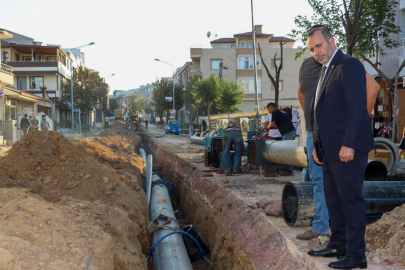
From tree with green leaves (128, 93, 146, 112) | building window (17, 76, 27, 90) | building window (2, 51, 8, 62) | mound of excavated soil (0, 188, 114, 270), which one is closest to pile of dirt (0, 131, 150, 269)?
mound of excavated soil (0, 188, 114, 270)

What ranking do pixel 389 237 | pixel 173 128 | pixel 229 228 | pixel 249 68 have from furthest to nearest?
1. pixel 249 68
2. pixel 173 128
3. pixel 229 228
4. pixel 389 237

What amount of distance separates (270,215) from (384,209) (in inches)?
59.2

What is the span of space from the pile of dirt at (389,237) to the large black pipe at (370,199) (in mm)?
373

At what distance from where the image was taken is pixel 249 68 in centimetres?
5250

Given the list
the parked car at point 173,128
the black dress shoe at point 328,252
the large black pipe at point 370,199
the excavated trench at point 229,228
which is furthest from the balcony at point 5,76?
the black dress shoe at point 328,252

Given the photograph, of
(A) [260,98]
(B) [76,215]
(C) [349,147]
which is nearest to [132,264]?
(B) [76,215]

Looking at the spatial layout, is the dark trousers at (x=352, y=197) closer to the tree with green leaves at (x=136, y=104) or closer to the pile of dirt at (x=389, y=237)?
the pile of dirt at (x=389, y=237)

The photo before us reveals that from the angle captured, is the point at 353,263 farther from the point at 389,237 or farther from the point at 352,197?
the point at 389,237

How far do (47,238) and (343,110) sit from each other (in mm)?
2661

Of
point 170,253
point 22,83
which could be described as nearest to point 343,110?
point 170,253

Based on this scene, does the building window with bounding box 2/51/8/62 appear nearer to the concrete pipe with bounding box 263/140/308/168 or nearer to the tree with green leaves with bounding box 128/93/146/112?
the concrete pipe with bounding box 263/140/308/168

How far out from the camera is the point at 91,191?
6.86 metres

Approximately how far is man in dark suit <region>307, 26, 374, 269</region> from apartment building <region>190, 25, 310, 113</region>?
45.6 metres

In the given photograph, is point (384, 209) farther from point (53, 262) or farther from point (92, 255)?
point (53, 262)
